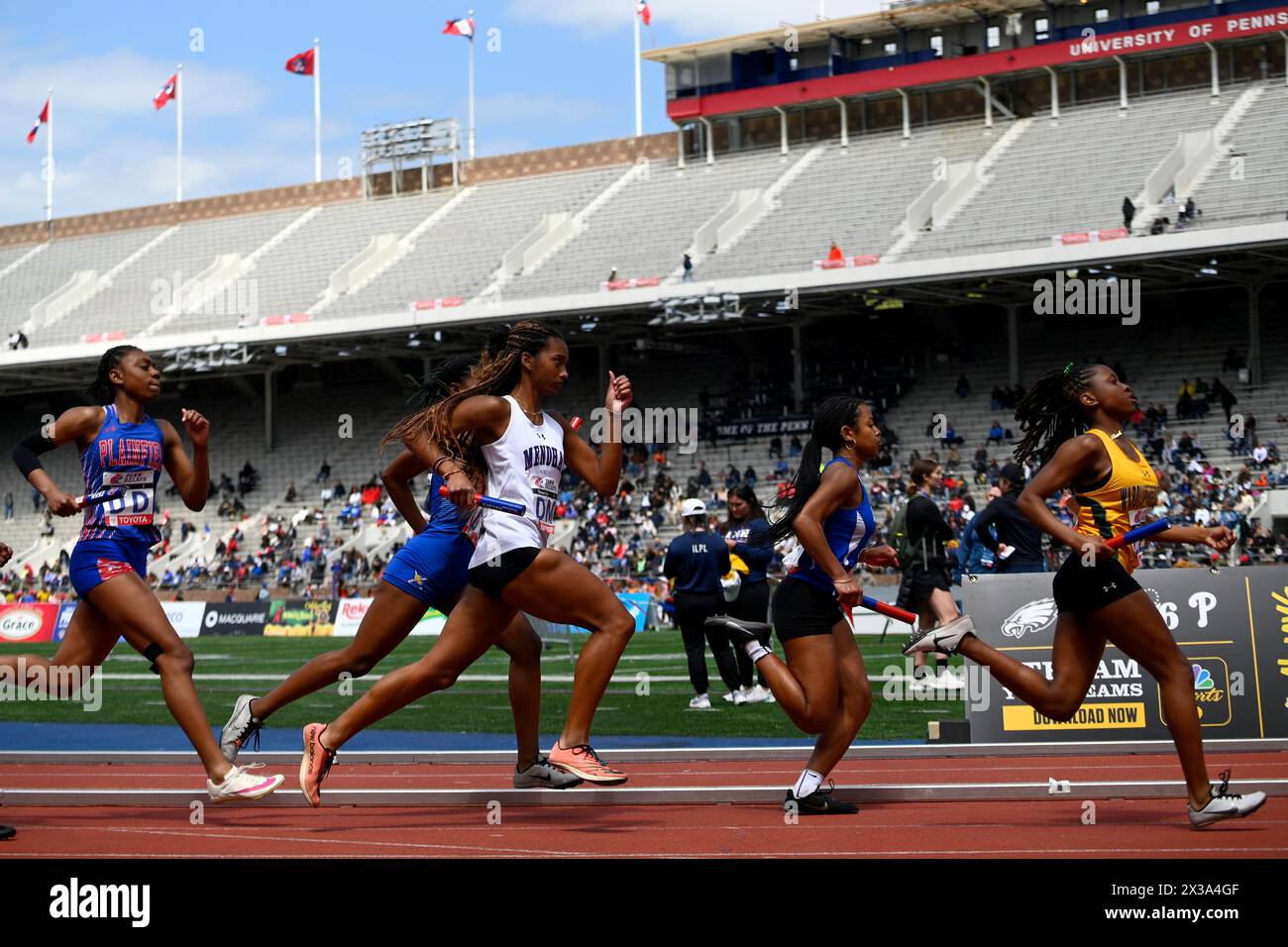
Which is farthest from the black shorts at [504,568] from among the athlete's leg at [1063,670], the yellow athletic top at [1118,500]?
the yellow athletic top at [1118,500]

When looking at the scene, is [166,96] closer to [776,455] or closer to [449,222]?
[449,222]

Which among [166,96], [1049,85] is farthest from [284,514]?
[1049,85]

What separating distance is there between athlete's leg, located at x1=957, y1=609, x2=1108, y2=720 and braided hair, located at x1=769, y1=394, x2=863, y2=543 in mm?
1116

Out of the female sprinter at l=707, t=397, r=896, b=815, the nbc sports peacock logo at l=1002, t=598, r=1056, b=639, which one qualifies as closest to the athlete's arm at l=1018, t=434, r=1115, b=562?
the female sprinter at l=707, t=397, r=896, b=815

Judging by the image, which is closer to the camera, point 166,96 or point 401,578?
point 401,578

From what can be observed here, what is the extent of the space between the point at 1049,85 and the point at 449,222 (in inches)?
800

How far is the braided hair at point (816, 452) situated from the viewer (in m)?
7.71

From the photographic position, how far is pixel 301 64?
60.2m

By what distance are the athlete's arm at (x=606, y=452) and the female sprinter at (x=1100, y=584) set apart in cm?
170

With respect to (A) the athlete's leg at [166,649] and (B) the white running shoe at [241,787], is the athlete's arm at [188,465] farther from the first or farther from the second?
(B) the white running shoe at [241,787]

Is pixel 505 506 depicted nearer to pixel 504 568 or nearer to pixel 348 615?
pixel 504 568

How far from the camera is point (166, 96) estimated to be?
60.7 meters

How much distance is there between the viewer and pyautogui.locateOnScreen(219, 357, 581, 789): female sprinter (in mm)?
7613
